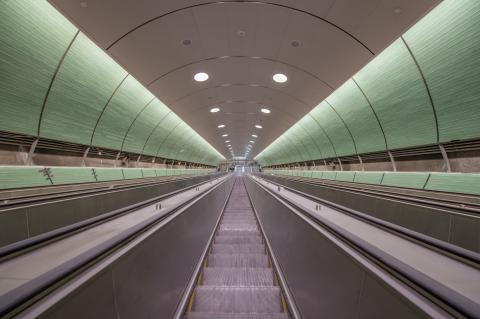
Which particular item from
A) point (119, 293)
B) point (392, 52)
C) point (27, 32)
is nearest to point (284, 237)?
point (119, 293)

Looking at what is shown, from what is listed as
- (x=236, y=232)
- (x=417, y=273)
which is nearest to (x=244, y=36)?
(x=236, y=232)

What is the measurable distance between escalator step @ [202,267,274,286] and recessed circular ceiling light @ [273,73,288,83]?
254 inches

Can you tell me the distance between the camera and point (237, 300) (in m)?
3.04

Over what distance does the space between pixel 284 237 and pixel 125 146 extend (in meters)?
11.5

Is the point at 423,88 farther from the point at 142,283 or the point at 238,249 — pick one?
the point at 142,283

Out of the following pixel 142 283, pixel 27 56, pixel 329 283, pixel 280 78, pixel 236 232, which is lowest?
pixel 236 232

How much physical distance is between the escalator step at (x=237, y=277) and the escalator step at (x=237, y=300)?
39 cm

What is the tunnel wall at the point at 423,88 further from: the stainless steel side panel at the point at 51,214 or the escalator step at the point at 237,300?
the stainless steel side panel at the point at 51,214

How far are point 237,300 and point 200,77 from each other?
7255mm

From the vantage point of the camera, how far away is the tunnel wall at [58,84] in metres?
5.42

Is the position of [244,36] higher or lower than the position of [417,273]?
higher

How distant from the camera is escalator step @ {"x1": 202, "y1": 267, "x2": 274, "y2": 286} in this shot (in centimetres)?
361

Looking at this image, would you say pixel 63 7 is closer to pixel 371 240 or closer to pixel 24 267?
pixel 24 267

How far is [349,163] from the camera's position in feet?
45.7
